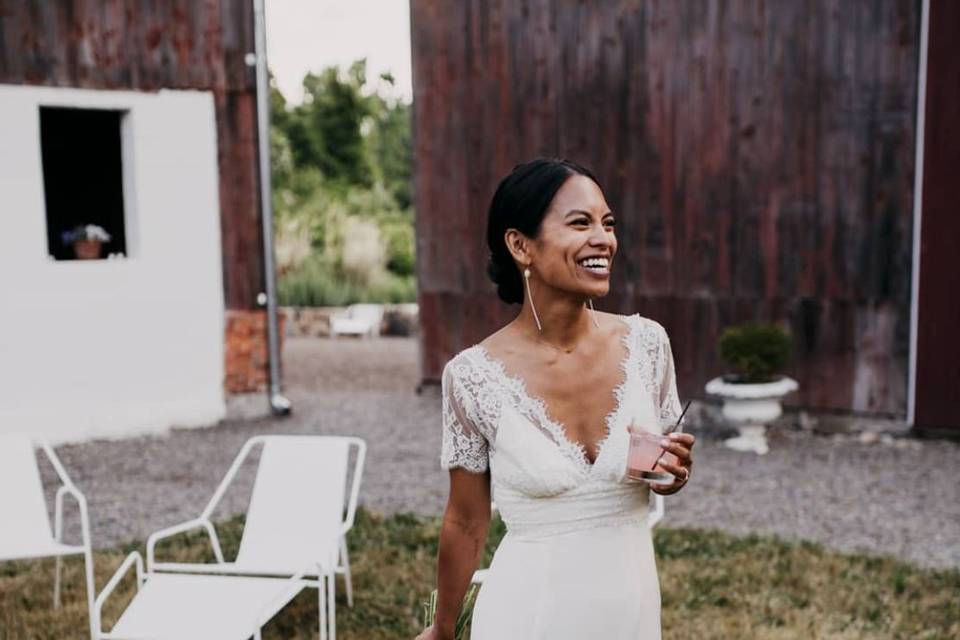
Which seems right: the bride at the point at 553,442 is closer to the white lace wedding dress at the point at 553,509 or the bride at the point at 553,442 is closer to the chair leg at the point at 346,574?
the white lace wedding dress at the point at 553,509

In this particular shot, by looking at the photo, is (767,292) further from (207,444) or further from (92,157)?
(92,157)

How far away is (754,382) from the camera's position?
795 centimetres

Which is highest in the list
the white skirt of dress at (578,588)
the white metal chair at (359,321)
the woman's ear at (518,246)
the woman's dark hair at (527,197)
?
the woman's dark hair at (527,197)

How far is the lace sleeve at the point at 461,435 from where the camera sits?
6.96 feet

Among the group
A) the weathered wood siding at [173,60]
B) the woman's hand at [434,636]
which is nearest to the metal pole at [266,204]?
the weathered wood siding at [173,60]

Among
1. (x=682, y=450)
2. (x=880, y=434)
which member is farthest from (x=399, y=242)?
(x=682, y=450)

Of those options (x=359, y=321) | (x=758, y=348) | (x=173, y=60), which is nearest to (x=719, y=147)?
(x=758, y=348)

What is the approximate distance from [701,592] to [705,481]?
2.34 metres

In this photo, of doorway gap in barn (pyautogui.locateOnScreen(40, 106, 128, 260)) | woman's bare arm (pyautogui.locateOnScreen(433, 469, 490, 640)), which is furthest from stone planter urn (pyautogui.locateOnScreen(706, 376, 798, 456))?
doorway gap in barn (pyautogui.locateOnScreen(40, 106, 128, 260))

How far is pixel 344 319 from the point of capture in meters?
16.7

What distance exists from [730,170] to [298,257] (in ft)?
35.4

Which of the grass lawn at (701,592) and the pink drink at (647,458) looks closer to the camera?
the pink drink at (647,458)

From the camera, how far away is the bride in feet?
6.70

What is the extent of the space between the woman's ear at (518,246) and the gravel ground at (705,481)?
4.07 metres
